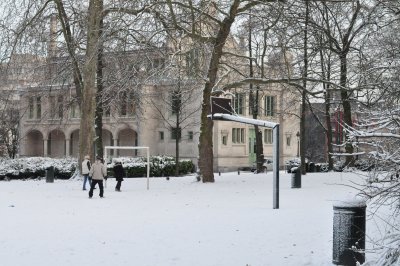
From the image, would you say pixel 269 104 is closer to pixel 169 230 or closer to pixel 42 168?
pixel 42 168

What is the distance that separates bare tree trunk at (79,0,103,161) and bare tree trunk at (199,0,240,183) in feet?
17.1

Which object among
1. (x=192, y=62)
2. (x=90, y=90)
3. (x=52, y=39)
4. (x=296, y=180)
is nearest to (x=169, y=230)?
(x=192, y=62)

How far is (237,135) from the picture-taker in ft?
199

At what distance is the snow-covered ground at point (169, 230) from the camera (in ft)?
33.4

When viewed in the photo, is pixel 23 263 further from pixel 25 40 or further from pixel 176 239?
pixel 25 40

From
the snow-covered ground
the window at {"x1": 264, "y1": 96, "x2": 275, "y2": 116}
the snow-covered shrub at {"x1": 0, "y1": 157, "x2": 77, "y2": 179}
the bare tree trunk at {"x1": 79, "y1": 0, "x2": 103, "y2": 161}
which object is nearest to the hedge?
the snow-covered shrub at {"x1": 0, "y1": 157, "x2": 77, "y2": 179}

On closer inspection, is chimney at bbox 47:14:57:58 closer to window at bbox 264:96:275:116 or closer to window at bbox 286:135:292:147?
window at bbox 264:96:275:116

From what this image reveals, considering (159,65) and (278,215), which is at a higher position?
(159,65)

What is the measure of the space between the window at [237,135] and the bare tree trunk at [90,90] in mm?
29886

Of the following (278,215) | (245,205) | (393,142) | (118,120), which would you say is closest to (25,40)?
(245,205)

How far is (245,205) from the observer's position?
1842cm

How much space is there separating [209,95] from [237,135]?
1270 inches

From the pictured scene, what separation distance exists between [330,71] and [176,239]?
2271 centimetres

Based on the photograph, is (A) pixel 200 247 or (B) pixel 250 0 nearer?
(A) pixel 200 247
